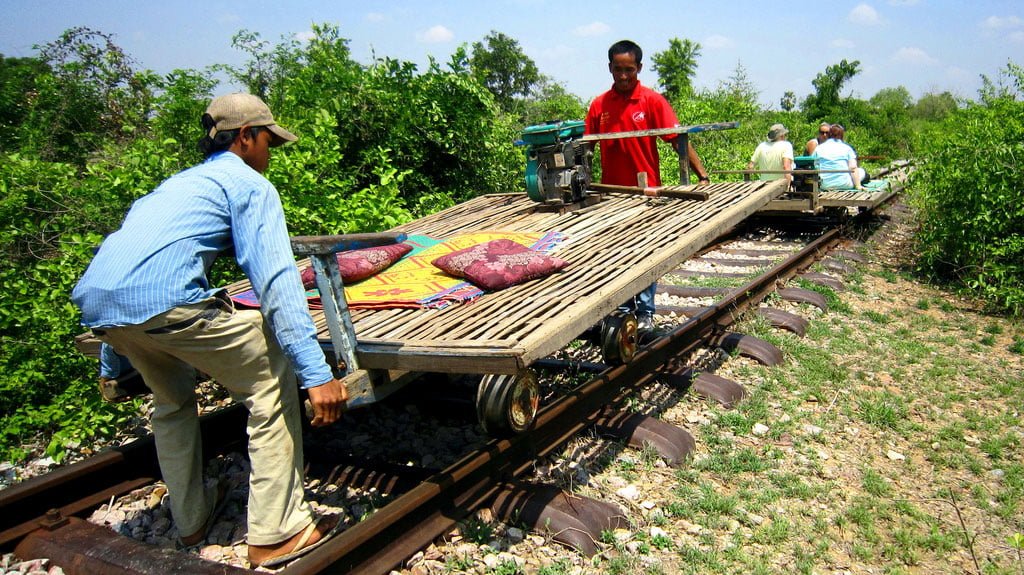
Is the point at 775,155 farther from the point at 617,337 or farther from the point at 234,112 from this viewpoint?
the point at 234,112

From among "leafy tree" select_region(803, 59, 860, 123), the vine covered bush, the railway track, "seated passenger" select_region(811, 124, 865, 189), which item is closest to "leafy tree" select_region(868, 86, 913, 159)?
"leafy tree" select_region(803, 59, 860, 123)

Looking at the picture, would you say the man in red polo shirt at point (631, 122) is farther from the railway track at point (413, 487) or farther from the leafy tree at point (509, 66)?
the leafy tree at point (509, 66)

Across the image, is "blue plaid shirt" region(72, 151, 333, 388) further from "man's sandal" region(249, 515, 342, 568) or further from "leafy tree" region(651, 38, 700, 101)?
"leafy tree" region(651, 38, 700, 101)

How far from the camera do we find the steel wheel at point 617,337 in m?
4.28

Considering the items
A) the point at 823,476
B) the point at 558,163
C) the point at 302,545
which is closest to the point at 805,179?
the point at 558,163

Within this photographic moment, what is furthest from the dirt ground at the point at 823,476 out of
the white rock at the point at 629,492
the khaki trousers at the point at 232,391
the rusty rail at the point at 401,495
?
the khaki trousers at the point at 232,391

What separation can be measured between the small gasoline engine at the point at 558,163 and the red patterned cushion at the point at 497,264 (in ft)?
4.81

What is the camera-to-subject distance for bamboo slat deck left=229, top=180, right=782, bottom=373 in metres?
2.98

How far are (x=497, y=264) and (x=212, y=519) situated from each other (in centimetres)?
188

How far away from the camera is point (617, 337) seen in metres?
4.29

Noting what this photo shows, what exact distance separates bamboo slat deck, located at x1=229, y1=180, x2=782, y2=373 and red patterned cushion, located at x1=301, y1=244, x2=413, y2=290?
0.37 meters

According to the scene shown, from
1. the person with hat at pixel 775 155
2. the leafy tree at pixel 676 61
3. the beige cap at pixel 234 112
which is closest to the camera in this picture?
the beige cap at pixel 234 112

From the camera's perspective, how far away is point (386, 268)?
4.34 meters

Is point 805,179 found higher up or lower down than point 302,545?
higher up
